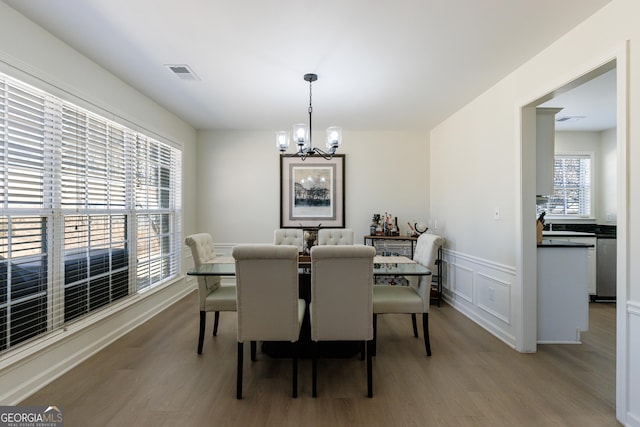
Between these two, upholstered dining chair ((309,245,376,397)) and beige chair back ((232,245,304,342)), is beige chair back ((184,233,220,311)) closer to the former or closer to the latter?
beige chair back ((232,245,304,342))

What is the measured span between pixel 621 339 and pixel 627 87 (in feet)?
4.88

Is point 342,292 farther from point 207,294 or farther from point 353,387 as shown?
point 207,294

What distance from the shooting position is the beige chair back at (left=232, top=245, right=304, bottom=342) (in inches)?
80.8

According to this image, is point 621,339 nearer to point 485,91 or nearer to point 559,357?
point 559,357

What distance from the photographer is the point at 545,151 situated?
3047 mm

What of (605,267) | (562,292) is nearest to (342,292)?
(562,292)

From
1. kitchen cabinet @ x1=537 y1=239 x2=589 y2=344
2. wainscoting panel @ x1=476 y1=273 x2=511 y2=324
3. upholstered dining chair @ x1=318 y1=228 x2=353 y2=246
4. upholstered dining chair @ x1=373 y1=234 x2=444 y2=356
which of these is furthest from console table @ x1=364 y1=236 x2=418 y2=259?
kitchen cabinet @ x1=537 y1=239 x2=589 y2=344

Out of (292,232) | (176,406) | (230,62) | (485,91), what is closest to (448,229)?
(485,91)

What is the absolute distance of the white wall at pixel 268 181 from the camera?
507 cm

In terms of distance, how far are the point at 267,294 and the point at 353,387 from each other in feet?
3.04

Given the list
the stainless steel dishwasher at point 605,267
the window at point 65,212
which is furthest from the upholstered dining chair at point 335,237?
the stainless steel dishwasher at point 605,267

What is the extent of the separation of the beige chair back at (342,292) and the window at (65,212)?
1964 mm

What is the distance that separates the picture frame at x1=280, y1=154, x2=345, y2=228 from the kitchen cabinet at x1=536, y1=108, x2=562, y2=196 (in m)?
2.65

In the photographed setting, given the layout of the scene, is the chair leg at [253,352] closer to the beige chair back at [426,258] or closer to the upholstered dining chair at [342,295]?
the upholstered dining chair at [342,295]
